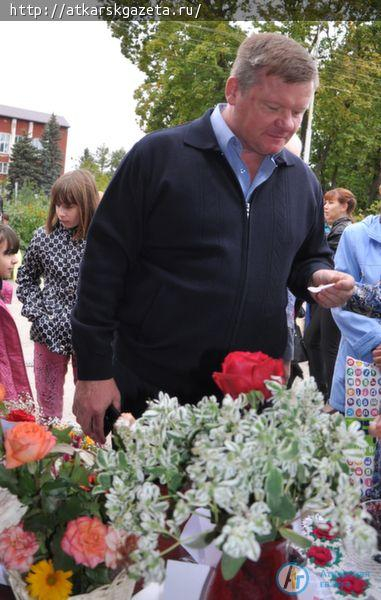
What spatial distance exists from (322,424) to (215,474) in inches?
7.5

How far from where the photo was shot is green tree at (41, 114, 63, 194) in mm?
68750

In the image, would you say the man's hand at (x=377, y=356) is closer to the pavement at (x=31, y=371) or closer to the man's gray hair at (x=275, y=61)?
the man's gray hair at (x=275, y=61)

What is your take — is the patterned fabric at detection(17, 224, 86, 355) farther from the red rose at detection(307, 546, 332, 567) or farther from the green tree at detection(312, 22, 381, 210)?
the green tree at detection(312, 22, 381, 210)

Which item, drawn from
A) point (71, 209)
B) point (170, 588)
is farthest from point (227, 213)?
point (71, 209)

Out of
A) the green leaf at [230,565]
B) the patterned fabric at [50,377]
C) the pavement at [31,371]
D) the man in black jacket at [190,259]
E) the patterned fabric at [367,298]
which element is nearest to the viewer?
the green leaf at [230,565]

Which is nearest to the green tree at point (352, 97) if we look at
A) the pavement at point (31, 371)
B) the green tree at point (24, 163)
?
the pavement at point (31, 371)

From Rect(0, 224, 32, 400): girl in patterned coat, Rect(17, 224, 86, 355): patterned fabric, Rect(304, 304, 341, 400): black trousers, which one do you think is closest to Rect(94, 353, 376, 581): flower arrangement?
Rect(0, 224, 32, 400): girl in patterned coat

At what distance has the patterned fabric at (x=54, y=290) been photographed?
3979mm

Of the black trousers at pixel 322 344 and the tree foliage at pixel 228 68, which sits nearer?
the black trousers at pixel 322 344

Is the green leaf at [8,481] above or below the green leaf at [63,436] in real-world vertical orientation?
below

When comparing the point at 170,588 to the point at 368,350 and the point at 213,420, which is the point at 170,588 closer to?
the point at 213,420

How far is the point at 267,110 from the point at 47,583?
4.01 ft

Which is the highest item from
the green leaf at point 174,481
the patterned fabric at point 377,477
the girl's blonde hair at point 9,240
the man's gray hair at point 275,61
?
the man's gray hair at point 275,61

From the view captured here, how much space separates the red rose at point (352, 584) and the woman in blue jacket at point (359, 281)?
164 cm
